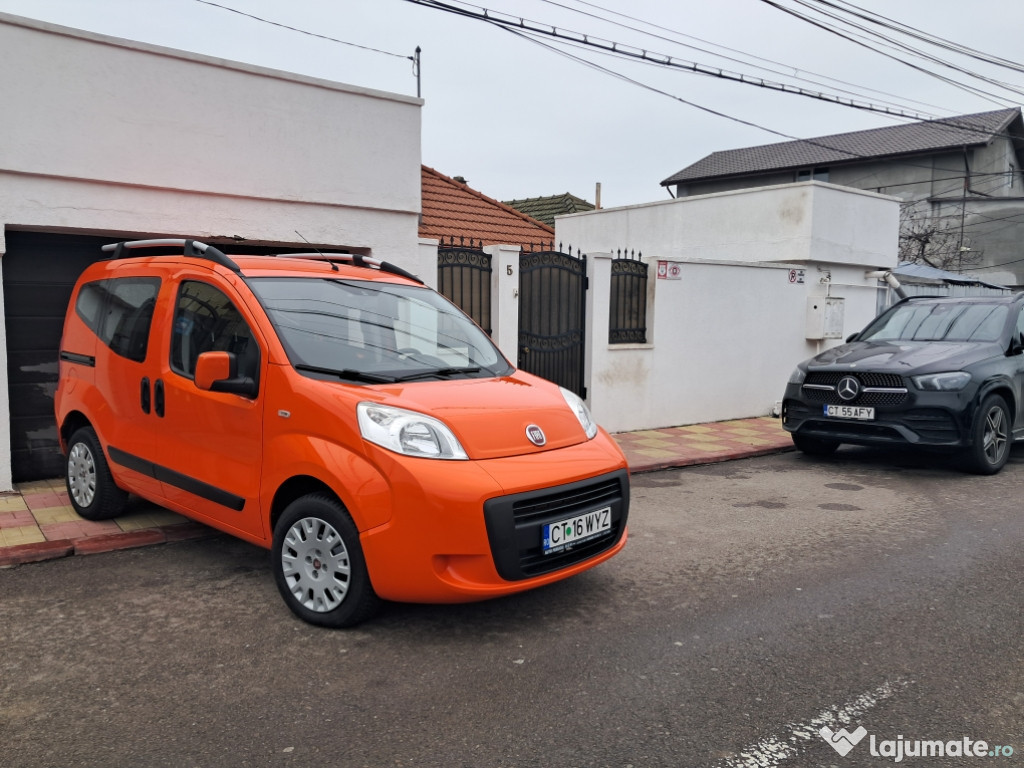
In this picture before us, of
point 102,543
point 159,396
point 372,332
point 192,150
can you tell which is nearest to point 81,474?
point 102,543

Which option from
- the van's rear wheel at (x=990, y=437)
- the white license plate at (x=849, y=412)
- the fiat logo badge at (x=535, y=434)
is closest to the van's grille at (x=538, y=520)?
the fiat logo badge at (x=535, y=434)

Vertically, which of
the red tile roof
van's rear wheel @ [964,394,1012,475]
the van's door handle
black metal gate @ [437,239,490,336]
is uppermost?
the red tile roof

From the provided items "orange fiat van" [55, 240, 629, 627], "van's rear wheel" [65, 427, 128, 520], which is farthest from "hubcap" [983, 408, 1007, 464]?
"van's rear wheel" [65, 427, 128, 520]

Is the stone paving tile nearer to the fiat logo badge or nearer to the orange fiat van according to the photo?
the orange fiat van

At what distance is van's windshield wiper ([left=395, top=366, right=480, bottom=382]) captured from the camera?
14.0ft

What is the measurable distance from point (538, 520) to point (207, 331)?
2268 mm

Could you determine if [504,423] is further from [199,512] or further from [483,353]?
[199,512]

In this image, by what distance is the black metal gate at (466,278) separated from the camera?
8828 millimetres

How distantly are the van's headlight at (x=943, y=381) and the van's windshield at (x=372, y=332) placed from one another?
186 inches

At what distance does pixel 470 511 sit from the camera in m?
3.57

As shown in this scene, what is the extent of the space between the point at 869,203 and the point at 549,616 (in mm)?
11628

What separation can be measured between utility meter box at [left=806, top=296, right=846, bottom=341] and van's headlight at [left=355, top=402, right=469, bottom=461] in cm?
1036

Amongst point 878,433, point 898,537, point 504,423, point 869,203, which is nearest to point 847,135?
point 869,203

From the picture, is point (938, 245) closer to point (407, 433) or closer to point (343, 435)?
point (407, 433)
